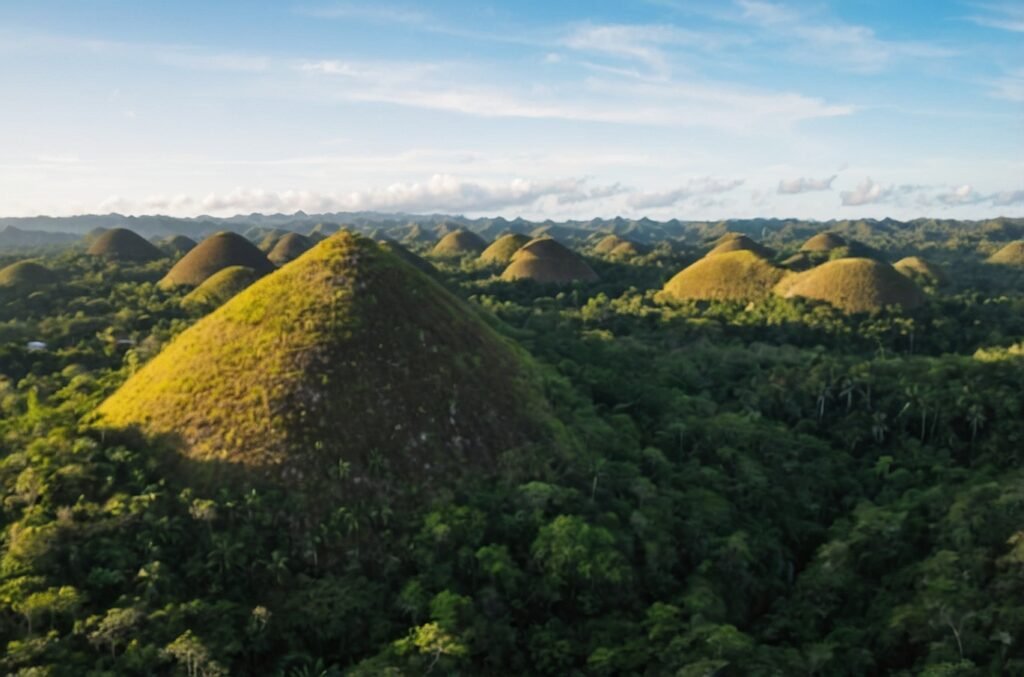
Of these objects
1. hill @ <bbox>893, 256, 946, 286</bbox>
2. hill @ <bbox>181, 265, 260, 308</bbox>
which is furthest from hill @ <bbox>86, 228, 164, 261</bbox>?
hill @ <bbox>893, 256, 946, 286</bbox>

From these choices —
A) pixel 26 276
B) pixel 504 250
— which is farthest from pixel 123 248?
pixel 504 250

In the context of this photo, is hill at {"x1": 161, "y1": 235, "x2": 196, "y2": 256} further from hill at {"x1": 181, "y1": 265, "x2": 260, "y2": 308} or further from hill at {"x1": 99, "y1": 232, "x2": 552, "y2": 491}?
hill at {"x1": 99, "y1": 232, "x2": 552, "y2": 491}

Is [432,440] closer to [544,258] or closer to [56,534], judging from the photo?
Answer: [56,534]

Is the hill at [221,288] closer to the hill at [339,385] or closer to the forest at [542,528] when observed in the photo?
the forest at [542,528]

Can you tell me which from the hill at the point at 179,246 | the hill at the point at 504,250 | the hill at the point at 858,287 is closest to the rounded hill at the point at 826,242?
the hill at the point at 504,250

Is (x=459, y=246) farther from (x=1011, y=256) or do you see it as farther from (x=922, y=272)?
(x=1011, y=256)

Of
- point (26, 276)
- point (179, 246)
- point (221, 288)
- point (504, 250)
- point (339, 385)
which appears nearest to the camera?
point (339, 385)
